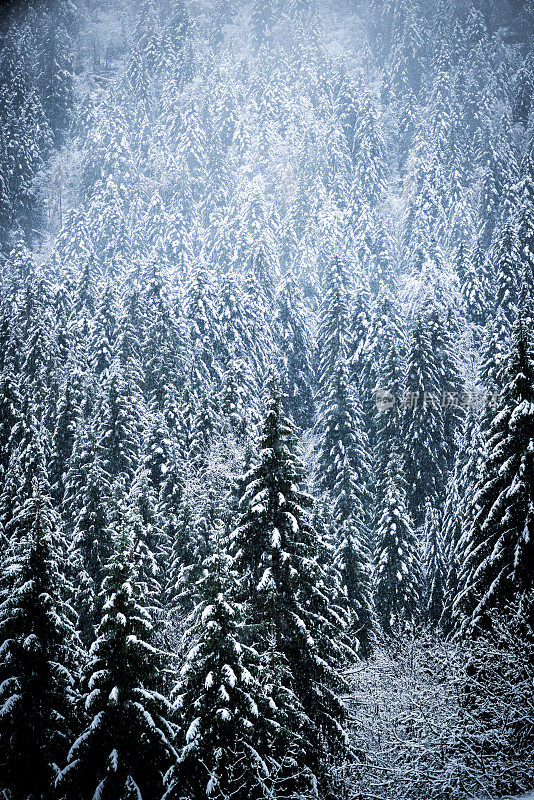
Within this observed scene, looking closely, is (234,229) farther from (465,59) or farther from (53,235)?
(465,59)

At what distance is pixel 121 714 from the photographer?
11805mm

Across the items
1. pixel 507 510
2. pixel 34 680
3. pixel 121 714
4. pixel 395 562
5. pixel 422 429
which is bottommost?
pixel 121 714

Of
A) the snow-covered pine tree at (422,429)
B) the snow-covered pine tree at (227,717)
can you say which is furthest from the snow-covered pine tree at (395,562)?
the snow-covered pine tree at (227,717)

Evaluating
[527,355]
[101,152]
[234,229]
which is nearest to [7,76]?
[101,152]

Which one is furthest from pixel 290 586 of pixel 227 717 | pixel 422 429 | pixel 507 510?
pixel 422 429

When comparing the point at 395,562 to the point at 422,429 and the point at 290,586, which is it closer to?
the point at 422,429

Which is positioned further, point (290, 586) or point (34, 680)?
point (290, 586)

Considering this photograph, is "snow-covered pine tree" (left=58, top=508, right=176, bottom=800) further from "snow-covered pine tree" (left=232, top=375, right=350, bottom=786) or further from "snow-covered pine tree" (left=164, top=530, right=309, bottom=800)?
"snow-covered pine tree" (left=232, top=375, right=350, bottom=786)

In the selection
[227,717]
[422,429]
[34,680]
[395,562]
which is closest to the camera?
[227,717]

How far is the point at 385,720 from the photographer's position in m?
17.5

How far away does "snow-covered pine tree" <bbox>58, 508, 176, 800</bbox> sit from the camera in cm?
1147

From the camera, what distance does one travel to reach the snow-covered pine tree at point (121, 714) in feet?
37.6

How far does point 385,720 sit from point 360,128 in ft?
310

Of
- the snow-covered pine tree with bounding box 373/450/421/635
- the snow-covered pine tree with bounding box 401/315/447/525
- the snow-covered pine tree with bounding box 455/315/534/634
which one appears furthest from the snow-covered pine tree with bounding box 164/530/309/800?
the snow-covered pine tree with bounding box 401/315/447/525
